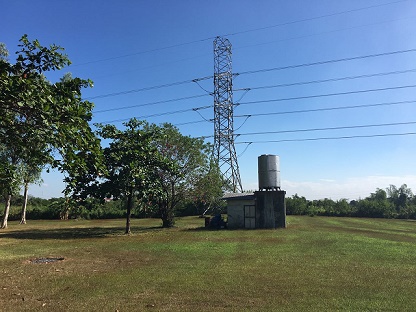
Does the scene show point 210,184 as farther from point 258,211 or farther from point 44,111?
point 44,111

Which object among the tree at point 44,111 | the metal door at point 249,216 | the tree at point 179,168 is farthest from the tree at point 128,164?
the tree at point 44,111

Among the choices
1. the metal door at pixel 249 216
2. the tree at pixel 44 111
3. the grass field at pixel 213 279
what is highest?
the tree at pixel 44 111

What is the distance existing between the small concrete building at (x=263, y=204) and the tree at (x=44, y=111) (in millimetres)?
25515

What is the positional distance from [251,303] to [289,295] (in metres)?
1.21

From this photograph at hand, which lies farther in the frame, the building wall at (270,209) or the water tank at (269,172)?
the water tank at (269,172)

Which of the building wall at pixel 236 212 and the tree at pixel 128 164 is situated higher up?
the tree at pixel 128 164

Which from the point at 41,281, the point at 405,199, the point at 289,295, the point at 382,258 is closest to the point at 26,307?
the point at 41,281

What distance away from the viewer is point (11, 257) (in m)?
15.3

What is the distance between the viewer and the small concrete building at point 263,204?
3117 centimetres

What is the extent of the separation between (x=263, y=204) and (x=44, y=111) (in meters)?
26.9

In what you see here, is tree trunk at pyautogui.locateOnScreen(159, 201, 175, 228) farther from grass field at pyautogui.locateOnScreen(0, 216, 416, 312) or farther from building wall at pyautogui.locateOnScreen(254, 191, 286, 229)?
grass field at pyautogui.locateOnScreen(0, 216, 416, 312)

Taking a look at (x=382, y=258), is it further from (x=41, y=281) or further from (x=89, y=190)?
(x=89, y=190)

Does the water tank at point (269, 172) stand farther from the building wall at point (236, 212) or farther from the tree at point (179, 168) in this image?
the tree at point (179, 168)

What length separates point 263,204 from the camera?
31578mm
